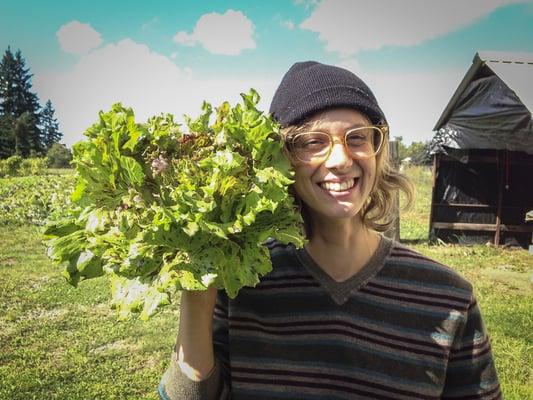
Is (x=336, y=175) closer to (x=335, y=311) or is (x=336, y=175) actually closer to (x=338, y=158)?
(x=338, y=158)

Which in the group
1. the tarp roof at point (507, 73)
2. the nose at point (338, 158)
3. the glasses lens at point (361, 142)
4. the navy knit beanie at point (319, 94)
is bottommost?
the nose at point (338, 158)

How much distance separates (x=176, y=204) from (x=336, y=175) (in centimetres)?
61

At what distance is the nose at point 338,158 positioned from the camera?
Result: 5.76ft

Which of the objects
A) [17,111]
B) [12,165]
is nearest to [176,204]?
[12,165]

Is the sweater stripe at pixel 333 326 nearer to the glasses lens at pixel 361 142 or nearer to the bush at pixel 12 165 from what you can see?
the glasses lens at pixel 361 142

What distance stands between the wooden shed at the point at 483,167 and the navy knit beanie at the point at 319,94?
988 cm

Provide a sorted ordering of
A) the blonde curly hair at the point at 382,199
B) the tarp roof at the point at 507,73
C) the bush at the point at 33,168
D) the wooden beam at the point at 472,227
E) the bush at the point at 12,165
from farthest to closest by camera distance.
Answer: the bush at the point at 33,168 → the bush at the point at 12,165 → the wooden beam at the point at 472,227 → the tarp roof at the point at 507,73 → the blonde curly hair at the point at 382,199

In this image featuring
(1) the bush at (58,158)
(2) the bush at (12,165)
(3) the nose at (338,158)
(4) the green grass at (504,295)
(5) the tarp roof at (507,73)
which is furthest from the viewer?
(1) the bush at (58,158)

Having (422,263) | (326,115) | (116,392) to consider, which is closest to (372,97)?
(326,115)

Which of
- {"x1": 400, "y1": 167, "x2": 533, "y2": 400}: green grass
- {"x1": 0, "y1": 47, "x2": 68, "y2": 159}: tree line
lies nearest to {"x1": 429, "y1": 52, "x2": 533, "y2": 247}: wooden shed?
{"x1": 400, "y1": 167, "x2": 533, "y2": 400}: green grass

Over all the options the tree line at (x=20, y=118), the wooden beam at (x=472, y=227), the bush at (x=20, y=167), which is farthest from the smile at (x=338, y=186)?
the tree line at (x=20, y=118)

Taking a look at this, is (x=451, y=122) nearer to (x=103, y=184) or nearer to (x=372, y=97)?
(x=372, y=97)

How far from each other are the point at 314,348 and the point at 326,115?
0.93 metres

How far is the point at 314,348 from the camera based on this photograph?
1.94m
